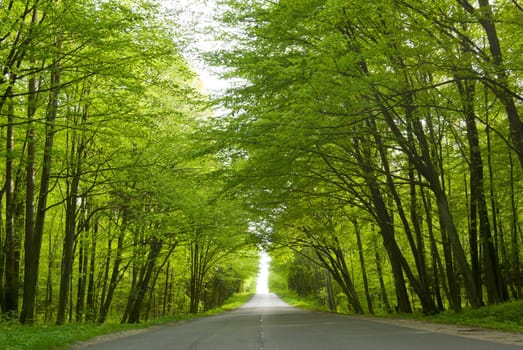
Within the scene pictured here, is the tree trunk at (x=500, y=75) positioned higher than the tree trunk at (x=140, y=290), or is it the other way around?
the tree trunk at (x=500, y=75)

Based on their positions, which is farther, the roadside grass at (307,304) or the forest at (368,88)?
the roadside grass at (307,304)

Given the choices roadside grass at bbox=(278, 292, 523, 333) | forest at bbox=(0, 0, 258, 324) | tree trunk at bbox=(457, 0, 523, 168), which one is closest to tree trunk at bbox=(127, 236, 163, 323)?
forest at bbox=(0, 0, 258, 324)

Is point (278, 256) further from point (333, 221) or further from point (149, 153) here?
point (149, 153)

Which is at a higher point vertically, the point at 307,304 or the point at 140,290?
the point at 140,290

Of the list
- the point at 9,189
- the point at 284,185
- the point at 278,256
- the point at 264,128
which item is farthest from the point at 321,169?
the point at 278,256

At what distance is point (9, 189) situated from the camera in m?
14.7

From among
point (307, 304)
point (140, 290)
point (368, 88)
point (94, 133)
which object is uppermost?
point (94, 133)

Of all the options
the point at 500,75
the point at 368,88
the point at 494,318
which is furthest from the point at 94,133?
the point at 494,318

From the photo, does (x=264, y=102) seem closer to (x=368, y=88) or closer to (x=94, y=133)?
(x=368, y=88)

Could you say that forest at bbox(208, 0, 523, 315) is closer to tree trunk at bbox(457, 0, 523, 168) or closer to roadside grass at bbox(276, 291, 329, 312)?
tree trunk at bbox(457, 0, 523, 168)

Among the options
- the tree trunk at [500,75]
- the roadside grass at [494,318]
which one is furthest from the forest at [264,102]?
the roadside grass at [494,318]

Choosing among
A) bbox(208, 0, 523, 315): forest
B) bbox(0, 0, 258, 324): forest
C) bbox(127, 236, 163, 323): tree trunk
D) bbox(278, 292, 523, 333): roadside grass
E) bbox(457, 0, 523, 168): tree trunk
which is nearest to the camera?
bbox(278, 292, 523, 333): roadside grass

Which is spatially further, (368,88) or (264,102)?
(264,102)

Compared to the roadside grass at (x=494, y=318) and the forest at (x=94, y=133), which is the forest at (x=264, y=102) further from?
the roadside grass at (x=494, y=318)
